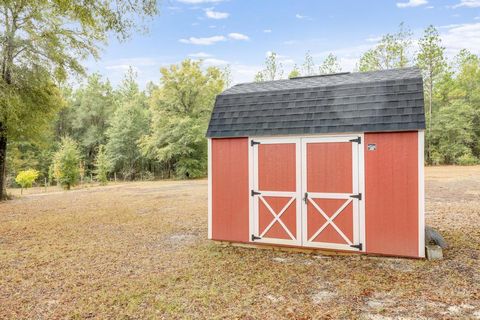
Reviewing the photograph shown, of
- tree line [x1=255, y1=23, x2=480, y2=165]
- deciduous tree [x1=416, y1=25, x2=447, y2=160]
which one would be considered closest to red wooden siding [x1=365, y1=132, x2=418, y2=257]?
tree line [x1=255, y1=23, x2=480, y2=165]

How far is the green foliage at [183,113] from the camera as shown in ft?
91.1

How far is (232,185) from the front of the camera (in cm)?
741

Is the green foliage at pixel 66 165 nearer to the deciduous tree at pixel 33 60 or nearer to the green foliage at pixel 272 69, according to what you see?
the deciduous tree at pixel 33 60

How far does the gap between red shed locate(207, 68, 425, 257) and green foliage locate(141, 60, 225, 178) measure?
2037 cm

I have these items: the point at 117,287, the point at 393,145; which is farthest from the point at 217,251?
the point at 393,145

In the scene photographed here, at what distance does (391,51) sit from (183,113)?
21438 mm

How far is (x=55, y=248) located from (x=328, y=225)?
6.14m

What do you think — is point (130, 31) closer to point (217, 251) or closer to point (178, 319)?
point (217, 251)

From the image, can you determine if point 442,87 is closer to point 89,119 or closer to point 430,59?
point 430,59

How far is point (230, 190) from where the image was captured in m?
7.43

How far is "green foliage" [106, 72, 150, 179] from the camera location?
3312cm

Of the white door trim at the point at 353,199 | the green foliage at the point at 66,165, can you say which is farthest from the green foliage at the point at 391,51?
the white door trim at the point at 353,199

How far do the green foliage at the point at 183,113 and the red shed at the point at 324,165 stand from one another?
20.4 m

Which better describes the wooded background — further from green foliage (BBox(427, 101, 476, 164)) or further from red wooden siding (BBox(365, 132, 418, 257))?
red wooden siding (BBox(365, 132, 418, 257))
